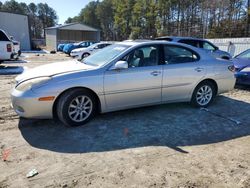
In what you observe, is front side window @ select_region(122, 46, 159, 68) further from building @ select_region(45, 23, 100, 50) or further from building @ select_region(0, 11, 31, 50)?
building @ select_region(45, 23, 100, 50)

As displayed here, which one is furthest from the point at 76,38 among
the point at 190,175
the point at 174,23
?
the point at 190,175

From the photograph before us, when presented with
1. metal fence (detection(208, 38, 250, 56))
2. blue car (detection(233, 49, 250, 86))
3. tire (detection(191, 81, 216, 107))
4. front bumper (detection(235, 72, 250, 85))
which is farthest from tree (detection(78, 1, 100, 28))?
tire (detection(191, 81, 216, 107))

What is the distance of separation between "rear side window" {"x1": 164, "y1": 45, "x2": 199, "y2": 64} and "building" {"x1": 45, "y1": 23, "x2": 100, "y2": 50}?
35.7 m

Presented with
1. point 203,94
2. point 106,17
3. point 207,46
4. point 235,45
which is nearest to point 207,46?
point 207,46

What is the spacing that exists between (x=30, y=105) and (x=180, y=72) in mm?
3050

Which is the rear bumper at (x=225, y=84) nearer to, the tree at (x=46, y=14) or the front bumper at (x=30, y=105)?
the front bumper at (x=30, y=105)

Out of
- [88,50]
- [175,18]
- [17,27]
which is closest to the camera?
[88,50]

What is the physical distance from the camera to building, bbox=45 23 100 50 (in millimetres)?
39347

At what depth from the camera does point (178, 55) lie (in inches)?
215

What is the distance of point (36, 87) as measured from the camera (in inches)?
165

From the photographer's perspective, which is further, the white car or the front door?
the white car

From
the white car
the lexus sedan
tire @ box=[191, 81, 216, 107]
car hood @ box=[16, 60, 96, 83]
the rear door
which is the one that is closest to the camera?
the lexus sedan

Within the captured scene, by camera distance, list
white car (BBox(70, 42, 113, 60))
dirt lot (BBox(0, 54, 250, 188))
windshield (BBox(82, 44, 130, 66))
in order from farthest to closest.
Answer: white car (BBox(70, 42, 113, 60)) < windshield (BBox(82, 44, 130, 66)) < dirt lot (BBox(0, 54, 250, 188))

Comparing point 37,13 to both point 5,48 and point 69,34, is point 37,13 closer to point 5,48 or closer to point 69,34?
point 69,34
